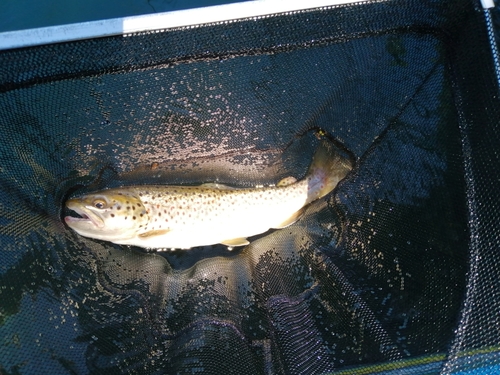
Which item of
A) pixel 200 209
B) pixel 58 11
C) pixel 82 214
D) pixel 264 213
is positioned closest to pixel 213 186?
pixel 200 209

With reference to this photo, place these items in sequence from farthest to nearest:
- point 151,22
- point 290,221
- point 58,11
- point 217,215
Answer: point 58,11 → point 290,221 → point 217,215 → point 151,22

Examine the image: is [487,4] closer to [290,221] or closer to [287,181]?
[287,181]

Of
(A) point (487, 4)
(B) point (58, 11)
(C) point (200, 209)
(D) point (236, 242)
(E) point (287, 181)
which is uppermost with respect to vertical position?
(B) point (58, 11)

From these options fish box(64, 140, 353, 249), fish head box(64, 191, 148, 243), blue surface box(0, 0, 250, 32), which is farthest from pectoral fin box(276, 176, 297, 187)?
blue surface box(0, 0, 250, 32)

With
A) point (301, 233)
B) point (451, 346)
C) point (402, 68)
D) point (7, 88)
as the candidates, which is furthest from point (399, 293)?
point (7, 88)

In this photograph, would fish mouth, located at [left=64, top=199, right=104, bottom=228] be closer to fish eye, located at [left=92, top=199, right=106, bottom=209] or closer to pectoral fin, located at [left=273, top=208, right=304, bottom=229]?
fish eye, located at [left=92, top=199, right=106, bottom=209]

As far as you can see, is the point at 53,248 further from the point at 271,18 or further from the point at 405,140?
the point at 405,140
